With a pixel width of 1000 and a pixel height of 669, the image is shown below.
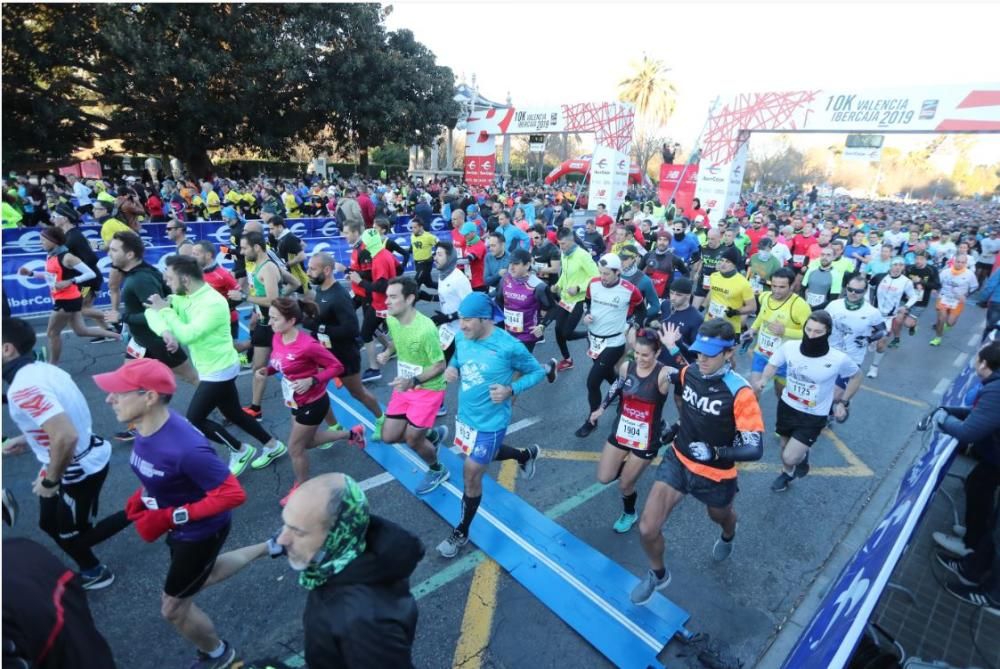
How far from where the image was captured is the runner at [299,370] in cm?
417

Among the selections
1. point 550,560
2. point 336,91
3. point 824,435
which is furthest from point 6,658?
point 336,91

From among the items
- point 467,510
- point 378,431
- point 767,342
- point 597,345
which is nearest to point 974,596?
point 767,342

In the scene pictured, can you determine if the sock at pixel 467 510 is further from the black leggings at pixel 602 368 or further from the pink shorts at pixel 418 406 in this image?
the black leggings at pixel 602 368

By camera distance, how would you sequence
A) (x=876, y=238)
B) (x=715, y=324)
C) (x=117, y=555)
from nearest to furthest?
(x=715, y=324) → (x=117, y=555) → (x=876, y=238)

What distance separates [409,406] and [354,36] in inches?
1083

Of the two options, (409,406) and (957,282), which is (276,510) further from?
(957,282)

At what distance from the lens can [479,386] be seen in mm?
4051

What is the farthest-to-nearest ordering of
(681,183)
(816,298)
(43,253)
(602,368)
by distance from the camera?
(681,183)
(43,253)
(816,298)
(602,368)

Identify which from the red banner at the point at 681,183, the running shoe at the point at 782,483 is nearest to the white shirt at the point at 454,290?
the running shoe at the point at 782,483

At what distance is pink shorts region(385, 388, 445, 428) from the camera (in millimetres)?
4445

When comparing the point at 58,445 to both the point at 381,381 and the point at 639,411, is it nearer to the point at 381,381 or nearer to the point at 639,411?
the point at 639,411

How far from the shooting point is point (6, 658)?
66.3 inches

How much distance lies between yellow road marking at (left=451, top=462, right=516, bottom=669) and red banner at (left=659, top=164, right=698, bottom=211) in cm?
2283

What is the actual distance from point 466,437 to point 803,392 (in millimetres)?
3211
